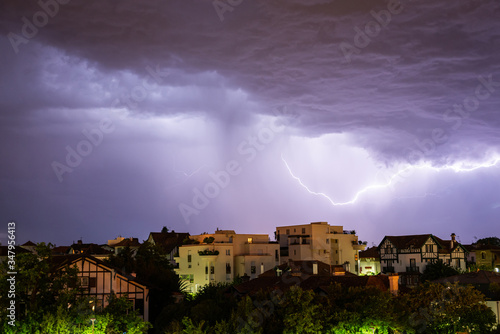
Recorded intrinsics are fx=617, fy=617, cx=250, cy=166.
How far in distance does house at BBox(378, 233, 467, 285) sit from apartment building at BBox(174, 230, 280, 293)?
22908 millimetres

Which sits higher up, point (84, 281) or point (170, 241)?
point (170, 241)

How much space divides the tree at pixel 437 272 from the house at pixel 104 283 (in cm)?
5692

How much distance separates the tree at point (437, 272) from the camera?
103 metres

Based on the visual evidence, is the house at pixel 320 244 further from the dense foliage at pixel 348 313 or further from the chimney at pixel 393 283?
the dense foliage at pixel 348 313

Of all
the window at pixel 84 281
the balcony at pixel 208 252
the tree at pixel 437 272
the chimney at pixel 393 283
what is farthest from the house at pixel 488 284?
the balcony at pixel 208 252

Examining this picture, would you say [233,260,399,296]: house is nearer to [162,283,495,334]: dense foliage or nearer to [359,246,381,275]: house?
[162,283,495,334]: dense foliage

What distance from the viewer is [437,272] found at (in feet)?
341

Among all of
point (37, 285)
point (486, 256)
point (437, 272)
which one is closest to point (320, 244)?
point (437, 272)

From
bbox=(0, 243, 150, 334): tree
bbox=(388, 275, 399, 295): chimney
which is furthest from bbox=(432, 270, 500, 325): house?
bbox=(0, 243, 150, 334): tree

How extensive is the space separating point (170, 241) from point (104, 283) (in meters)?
68.6

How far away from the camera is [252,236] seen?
372 ft

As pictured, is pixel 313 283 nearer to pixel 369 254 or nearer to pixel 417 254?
pixel 417 254

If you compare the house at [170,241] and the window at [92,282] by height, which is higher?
the house at [170,241]

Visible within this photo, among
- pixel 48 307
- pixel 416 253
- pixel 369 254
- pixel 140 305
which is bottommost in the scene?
pixel 140 305
